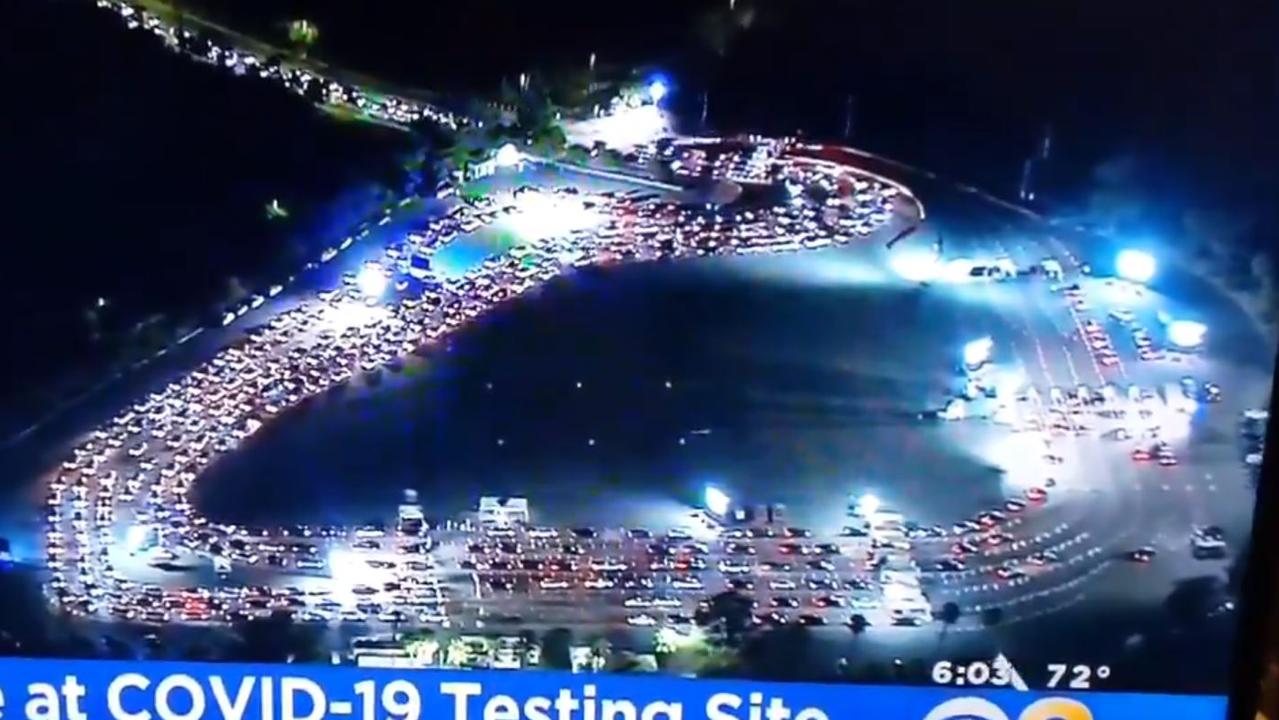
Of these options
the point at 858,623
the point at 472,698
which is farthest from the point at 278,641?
the point at 858,623

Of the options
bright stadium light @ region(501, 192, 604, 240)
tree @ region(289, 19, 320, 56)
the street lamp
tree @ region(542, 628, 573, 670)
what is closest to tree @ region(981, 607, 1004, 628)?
the street lamp

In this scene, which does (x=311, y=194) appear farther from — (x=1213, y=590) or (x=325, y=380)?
(x=1213, y=590)

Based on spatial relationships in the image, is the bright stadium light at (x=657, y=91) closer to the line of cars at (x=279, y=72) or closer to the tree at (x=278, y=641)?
the line of cars at (x=279, y=72)

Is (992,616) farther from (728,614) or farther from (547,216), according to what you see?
(547,216)

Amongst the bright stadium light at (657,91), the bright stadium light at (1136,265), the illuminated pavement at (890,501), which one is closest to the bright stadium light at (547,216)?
the illuminated pavement at (890,501)

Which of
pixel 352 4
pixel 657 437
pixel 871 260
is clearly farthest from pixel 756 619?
pixel 352 4

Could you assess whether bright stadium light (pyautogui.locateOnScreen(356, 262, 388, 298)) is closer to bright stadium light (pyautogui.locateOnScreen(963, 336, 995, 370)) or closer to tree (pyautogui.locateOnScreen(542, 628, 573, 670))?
tree (pyautogui.locateOnScreen(542, 628, 573, 670))
